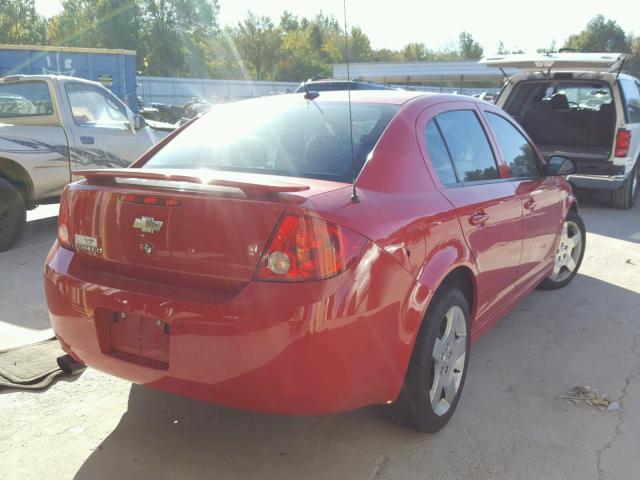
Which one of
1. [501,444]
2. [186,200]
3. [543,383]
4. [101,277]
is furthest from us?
[543,383]

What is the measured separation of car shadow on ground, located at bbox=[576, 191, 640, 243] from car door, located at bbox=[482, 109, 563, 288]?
3.49 m

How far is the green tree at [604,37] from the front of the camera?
81938 mm

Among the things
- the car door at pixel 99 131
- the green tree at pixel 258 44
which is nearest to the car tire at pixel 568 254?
the car door at pixel 99 131

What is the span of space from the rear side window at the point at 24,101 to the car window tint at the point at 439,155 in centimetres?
522

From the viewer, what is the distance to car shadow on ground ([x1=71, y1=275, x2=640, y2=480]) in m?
2.70

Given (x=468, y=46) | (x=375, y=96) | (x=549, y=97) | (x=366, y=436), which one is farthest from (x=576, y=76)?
(x=468, y=46)

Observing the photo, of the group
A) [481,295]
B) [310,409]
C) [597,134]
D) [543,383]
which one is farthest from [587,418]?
[597,134]

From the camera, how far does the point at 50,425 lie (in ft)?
9.78

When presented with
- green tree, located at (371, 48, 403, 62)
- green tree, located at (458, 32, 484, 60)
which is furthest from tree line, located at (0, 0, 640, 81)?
green tree, located at (458, 32, 484, 60)

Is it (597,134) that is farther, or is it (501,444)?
(597,134)

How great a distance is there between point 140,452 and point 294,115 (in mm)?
1855

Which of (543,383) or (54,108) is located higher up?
(54,108)

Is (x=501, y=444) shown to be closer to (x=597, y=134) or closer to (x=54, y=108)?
(x=54, y=108)

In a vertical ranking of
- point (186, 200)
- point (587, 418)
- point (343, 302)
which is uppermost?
point (186, 200)
